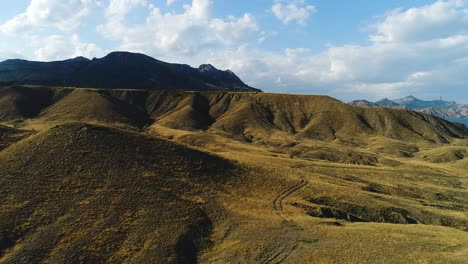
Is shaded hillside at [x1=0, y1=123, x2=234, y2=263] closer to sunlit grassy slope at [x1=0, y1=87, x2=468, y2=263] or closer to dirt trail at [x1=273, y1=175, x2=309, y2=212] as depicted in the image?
sunlit grassy slope at [x1=0, y1=87, x2=468, y2=263]

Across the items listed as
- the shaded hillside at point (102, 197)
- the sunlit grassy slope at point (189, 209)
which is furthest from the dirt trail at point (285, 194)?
the shaded hillside at point (102, 197)

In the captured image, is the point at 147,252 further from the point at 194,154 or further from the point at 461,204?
the point at 461,204

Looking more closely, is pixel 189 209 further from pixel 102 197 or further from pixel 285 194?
pixel 285 194

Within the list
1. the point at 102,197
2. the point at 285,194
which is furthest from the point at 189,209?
the point at 285,194

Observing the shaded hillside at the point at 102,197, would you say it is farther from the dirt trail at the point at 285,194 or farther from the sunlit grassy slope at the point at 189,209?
the dirt trail at the point at 285,194

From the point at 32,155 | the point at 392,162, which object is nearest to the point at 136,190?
the point at 32,155
